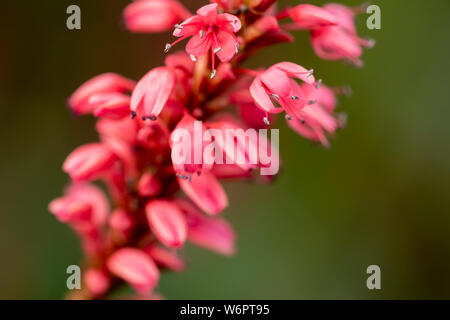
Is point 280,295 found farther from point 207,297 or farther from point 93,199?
point 93,199

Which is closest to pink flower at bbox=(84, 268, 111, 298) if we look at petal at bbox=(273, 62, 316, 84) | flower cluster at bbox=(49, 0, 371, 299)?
flower cluster at bbox=(49, 0, 371, 299)

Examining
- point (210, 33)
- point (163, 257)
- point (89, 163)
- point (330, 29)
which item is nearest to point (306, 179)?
point (163, 257)

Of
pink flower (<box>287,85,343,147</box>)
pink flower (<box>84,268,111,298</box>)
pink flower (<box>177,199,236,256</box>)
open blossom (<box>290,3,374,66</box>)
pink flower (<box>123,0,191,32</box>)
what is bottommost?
pink flower (<box>84,268,111,298</box>)

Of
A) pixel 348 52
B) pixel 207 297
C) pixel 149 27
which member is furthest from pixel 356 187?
pixel 149 27

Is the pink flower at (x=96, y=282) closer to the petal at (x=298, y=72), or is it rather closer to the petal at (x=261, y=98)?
the petal at (x=261, y=98)

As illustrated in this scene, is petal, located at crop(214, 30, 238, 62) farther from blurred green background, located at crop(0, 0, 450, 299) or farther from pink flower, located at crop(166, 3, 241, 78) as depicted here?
blurred green background, located at crop(0, 0, 450, 299)

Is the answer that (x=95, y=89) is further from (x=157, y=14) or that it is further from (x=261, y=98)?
(x=261, y=98)
